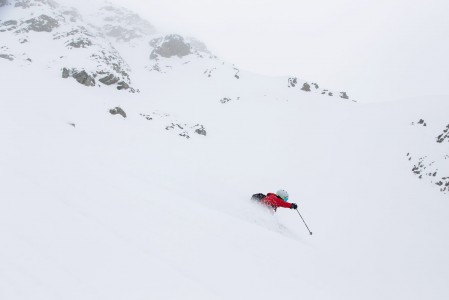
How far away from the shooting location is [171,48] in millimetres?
52438

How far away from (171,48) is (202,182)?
43.8 metres

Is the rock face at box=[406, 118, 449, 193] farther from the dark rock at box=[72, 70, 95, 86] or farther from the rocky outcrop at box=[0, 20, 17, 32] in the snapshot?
the rocky outcrop at box=[0, 20, 17, 32]

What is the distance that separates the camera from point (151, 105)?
32.8m

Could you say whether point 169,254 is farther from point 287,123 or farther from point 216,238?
point 287,123

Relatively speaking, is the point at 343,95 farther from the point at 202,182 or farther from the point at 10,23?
the point at 10,23

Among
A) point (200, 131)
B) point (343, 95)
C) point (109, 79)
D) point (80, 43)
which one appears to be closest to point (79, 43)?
point (80, 43)

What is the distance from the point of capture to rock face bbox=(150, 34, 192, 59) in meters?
52.1

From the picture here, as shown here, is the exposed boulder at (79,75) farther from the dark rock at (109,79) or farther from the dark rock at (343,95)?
the dark rock at (343,95)

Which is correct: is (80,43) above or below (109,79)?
above

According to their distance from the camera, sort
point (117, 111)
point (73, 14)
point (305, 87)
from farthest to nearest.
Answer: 1. point (73, 14)
2. point (305, 87)
3. point (117, 111)

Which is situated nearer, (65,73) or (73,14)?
(65,73)

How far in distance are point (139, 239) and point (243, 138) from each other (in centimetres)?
2296

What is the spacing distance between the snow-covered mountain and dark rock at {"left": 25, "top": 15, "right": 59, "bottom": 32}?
0.20m

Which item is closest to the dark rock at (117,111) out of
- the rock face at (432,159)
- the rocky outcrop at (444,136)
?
the rock face at (432,159)
